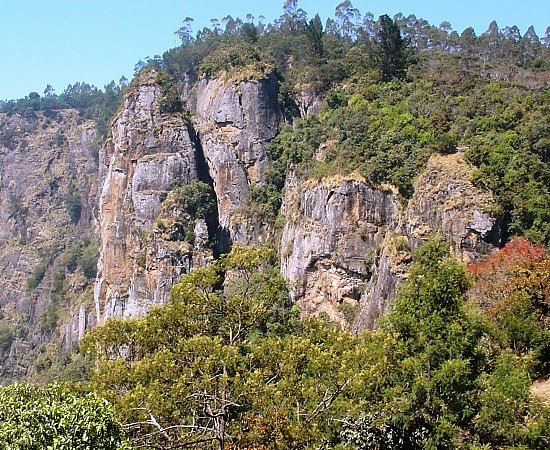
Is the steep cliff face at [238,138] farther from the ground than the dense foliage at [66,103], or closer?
closer

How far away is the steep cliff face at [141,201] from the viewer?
155 ft

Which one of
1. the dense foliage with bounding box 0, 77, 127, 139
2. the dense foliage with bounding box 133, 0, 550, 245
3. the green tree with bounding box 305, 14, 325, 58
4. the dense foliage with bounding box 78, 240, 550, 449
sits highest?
the dense foliage with bounding box 0, 77, 127, 139

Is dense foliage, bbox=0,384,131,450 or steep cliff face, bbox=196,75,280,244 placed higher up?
steep cliff face, bbox=196,75,280,244

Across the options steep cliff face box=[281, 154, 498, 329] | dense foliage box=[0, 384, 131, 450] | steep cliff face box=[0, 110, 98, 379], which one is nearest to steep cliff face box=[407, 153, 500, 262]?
steep cliff face box=[281, 154, 498, 329]

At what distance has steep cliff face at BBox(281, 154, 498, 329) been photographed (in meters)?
31.2

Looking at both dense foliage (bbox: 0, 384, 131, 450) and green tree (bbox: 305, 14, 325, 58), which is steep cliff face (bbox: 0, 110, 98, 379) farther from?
dense foliage (bbox: 0, 384, 131, 450)

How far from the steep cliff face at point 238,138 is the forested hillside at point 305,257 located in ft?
0.56

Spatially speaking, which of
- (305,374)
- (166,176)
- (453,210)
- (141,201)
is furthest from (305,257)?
(305,374)

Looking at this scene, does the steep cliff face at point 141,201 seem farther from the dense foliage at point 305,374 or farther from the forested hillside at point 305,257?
the dense foliage at point 305,374

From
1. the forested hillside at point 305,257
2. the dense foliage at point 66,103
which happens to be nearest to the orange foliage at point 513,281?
the forested hillside at point 305,257

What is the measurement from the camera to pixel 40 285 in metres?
80.5

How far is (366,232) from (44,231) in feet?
210

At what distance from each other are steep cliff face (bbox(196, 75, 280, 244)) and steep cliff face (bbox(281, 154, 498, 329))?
8.66 metres

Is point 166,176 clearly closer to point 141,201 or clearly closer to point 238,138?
point 141,201
